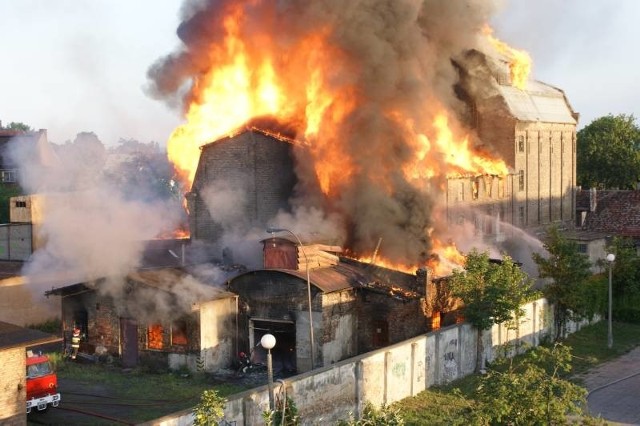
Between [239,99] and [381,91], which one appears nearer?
[381,91]

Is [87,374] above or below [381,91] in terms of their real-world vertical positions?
below

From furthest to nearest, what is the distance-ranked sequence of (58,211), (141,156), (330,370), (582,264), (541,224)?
1. (141,156)
2. (541,224)
3. (58,211)
4. (582,264)
5. (330,370)

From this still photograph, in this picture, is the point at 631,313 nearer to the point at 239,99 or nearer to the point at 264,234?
the point at 264,234

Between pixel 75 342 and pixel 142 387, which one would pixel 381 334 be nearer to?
pixel 142 387

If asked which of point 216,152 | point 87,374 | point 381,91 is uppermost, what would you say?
point 381,91

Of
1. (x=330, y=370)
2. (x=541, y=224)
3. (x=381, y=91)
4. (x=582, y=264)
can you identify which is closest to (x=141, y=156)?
(x=381, y=91)

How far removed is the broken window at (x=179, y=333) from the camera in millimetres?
30328

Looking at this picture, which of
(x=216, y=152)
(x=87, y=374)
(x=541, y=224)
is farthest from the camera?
(x=541, y=224)

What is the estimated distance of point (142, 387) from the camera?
2778 cm

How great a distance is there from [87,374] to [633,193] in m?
43.0

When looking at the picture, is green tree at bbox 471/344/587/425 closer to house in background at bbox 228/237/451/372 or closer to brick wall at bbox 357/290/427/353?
house in background at bbox 228/237/451/372

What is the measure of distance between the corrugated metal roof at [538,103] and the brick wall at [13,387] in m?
37.5

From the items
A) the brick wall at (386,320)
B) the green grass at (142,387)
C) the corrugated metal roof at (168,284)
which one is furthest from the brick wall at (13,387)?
the brick wall at (386,320)

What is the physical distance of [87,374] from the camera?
2961 cm
